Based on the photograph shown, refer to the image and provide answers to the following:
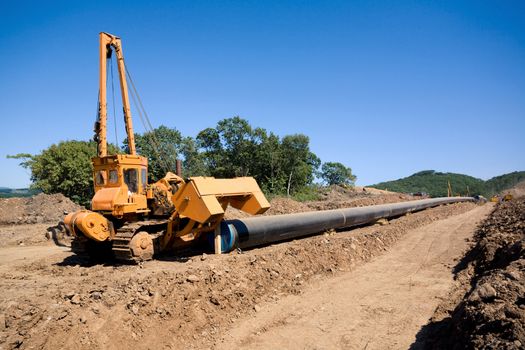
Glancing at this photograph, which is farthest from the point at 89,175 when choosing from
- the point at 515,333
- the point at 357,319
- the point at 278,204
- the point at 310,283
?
the point at 515,333

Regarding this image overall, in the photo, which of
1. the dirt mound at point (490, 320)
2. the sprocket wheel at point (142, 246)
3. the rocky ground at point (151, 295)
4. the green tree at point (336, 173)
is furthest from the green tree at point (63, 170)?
the green tree at point (336, 173)

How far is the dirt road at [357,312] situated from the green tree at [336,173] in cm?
5671

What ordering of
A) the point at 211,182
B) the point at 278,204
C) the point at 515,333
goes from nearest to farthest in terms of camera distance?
the point at 515,333 < the point at 211,182 < the point at 278,204

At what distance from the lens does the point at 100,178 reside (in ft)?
33.1

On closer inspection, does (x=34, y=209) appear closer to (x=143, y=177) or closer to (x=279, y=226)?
(x=143, y=177)

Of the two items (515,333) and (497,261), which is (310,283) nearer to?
(497,261)

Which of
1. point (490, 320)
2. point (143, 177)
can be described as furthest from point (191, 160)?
point (490, 320)

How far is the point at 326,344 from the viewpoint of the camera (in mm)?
5113

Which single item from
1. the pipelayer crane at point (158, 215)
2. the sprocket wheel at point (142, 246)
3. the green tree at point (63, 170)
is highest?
the green tree at point (63, 170)

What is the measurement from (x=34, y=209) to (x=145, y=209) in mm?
17140

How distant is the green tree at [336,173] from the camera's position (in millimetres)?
65688

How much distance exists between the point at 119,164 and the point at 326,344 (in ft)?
22.9

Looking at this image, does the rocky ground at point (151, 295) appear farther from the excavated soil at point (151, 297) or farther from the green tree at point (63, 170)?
the green tree at point (63, 170)

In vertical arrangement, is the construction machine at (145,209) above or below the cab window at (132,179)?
below
